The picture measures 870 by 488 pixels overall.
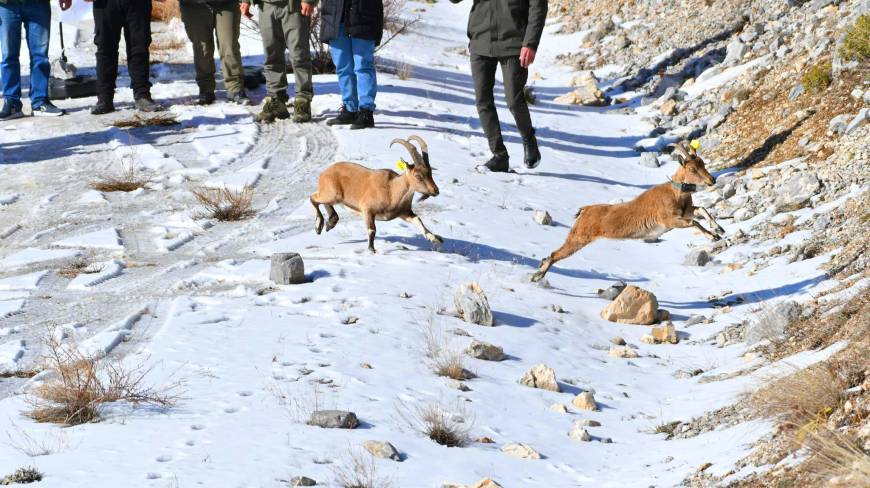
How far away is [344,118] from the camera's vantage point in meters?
12.3

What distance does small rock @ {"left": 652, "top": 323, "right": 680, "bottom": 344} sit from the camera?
23.8 feet

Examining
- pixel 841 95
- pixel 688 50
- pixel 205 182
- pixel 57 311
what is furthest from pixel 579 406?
pixel 688 50

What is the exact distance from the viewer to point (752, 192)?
398 inches

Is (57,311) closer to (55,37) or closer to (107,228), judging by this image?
(107,228)

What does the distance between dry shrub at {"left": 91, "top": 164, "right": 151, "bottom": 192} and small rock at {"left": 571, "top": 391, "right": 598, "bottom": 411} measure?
5.85 m

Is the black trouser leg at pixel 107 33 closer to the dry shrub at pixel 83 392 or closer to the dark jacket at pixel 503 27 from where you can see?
the dark jacket at pixel 503 27

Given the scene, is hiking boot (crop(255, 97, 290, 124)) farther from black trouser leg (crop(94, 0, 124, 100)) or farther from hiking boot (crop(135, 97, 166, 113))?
black trouser leg (crop(94, 0, 124, 100))

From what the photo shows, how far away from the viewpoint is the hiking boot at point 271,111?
42.0 ft

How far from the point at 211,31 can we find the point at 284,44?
3.70ft

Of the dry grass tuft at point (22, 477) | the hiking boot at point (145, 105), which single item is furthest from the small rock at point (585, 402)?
the hiking boot at point (145, 105)

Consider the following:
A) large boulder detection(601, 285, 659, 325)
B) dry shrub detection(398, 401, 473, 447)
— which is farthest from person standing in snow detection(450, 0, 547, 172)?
dry shrub detection(398, 401, 473, 447)

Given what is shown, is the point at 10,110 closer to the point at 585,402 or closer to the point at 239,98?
the point at 239,98

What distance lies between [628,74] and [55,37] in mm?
10062

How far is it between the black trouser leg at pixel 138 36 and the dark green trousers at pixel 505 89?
4400 millimetres
